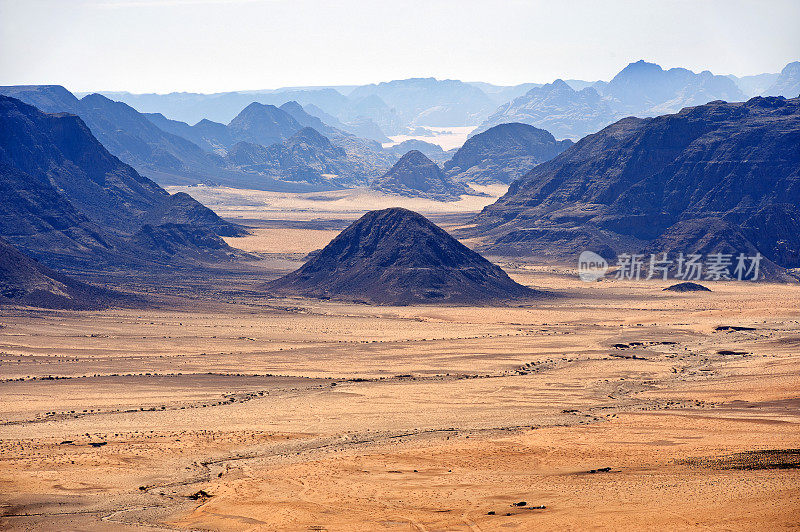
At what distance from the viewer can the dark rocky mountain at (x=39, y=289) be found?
8575 centimetres

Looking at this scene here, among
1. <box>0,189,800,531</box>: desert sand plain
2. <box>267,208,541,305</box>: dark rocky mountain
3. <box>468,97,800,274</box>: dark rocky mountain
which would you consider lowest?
<box>0,189,800,531</box>: desert sand plain

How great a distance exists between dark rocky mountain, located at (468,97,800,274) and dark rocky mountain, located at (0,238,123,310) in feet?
268

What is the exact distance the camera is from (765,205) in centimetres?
14600

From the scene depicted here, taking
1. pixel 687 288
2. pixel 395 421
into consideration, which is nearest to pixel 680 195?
pixel 687 288

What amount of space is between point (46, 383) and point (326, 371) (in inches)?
710

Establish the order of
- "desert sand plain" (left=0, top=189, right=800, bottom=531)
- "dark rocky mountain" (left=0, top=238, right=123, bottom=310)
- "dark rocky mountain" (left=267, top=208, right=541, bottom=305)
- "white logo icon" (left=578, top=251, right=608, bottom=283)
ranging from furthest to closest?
"white logo icon" (left=578, top=251, right=608, bottom=283)
"dark rocky mountain" (left=267, top=208, right=541, bottom=305)
"dark rocky mountain" (left=0, top=238, right=123, bottom=310)
"desert sand plain" (left=0, top=189, right=800, bottom=531)

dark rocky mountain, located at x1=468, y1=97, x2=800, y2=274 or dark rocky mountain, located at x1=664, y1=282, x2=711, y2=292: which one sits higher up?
dark rocky mountain, located at x1=468, y1=97, x2=800, y2=274

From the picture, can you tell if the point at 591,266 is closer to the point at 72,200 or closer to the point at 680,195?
the point at 680,195

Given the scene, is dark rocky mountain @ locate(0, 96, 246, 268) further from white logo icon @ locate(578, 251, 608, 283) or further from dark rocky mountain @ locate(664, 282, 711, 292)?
dark rocky mountain @ locate(664, 282, 711, 292)

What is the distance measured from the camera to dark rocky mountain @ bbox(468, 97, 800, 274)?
13350cm
